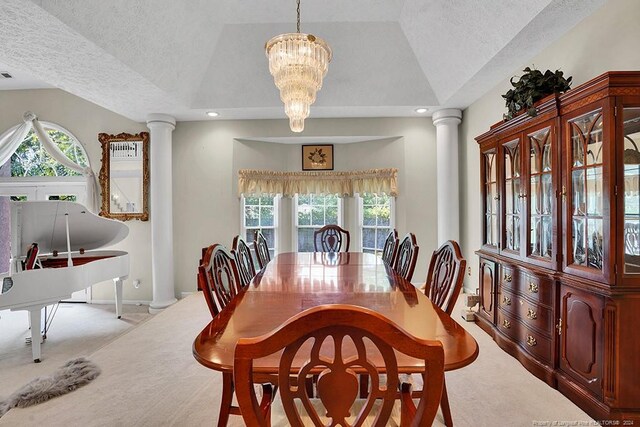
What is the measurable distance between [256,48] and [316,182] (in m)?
1.99

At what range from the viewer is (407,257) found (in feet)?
8.09

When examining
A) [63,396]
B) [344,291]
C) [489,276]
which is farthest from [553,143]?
[63,396]

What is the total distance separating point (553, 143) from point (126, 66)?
11.5 feet

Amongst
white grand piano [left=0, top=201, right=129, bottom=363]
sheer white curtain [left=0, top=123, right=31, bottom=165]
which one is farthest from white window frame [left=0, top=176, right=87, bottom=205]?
white grand piano [left=0, top=201, right=129, bottom=363]

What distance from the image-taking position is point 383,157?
14.9 feet

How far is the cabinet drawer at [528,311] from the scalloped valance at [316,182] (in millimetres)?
2222

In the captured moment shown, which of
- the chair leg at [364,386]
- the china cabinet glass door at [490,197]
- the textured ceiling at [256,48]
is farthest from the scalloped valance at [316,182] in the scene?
the chair leg at [364,386]

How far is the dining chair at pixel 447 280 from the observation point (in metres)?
1.57

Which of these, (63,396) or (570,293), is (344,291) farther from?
(63,396)

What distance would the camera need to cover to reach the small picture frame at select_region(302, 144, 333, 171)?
15.5ft

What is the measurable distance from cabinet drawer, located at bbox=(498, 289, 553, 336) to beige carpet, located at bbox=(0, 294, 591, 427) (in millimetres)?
377

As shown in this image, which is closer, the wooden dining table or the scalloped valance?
the wooden dining table

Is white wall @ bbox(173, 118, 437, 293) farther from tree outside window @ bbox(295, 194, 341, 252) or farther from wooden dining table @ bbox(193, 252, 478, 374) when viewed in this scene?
wooden dining table @ bbox(193, 252, 478, 374)

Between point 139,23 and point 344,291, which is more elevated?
point 139,23
